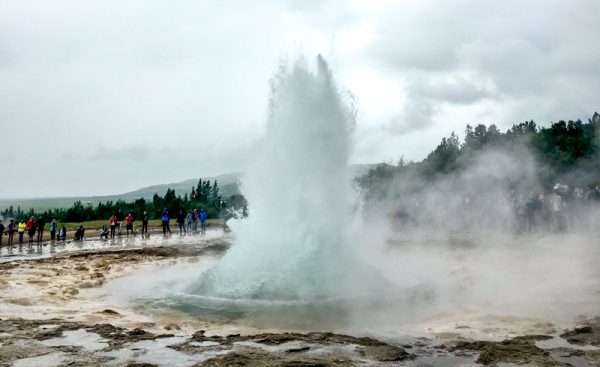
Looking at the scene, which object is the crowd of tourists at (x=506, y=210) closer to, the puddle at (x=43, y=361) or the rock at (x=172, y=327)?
the rock at (x=172, y=327)

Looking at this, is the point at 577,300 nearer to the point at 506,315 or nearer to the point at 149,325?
the point at 506,315

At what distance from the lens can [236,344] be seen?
5.27m

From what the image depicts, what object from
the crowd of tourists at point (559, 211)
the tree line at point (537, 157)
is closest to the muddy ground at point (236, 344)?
the crowd of tourists at point (559, 211)

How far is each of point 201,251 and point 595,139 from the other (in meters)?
26.9

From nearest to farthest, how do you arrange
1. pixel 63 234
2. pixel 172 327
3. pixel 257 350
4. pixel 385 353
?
pixel 385 353
pixel 257 350
pixel 172 327
pixel 63 234

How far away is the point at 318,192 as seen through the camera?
33.6 feet

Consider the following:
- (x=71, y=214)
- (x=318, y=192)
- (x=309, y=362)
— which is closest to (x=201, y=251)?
(x=318, y=192)

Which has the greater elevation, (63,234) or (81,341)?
(63,234)

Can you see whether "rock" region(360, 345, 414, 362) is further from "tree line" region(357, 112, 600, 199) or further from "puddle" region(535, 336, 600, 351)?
"tree line" region(357, 112, 600, 199)

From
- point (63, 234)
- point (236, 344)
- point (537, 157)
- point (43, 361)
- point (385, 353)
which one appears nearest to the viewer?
point (43, 361)

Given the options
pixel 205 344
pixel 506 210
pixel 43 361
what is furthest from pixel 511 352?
pixel 506 210

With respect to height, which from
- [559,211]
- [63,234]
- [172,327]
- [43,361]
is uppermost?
[559,211]

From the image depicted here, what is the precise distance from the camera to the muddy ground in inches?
180

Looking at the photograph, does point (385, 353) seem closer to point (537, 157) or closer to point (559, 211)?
point (559, 211)
